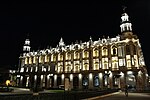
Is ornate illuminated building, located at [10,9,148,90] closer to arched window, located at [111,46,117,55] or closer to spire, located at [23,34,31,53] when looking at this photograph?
arched window, located at [111,46,117,55]

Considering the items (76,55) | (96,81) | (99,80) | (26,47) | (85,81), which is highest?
(26,47)

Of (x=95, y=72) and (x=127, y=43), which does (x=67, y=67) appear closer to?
(x=95, y=72)

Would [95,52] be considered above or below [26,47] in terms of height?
below

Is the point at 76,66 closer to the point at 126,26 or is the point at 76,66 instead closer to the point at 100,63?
the point at 100,63

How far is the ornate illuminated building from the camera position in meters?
56.4

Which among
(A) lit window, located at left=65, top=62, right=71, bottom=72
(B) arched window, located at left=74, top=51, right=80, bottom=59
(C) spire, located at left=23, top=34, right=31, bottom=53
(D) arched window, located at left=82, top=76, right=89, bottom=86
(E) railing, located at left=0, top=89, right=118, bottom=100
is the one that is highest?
(C) spire, located at left=23, top=34, right=31, bottom=53

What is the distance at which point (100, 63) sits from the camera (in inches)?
2447

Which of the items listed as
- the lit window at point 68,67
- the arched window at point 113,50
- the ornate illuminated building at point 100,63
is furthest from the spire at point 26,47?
the arched window at point 113,50

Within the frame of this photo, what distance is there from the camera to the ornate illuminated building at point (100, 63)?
56.4 m

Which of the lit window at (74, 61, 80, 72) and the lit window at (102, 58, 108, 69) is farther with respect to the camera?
the lit window at (74, 61, 80, 72)

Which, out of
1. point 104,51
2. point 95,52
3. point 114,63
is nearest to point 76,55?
point 95,52

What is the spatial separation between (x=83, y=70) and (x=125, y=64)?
16.2 m

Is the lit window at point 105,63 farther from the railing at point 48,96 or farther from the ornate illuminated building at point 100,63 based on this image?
the railing at point 48,96

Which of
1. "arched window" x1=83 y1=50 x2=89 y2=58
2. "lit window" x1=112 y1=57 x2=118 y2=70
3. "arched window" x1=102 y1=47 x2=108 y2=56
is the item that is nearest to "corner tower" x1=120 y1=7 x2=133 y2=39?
"arched window" x1=102 y1=47 x2=108 y2=56
